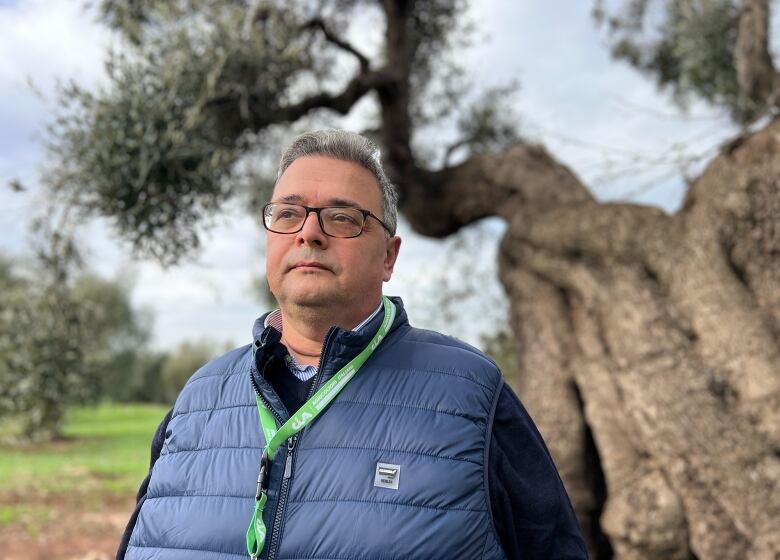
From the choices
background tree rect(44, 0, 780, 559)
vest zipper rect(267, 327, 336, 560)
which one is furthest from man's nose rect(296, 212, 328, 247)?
background tree rect(44, 0, 780, 559)

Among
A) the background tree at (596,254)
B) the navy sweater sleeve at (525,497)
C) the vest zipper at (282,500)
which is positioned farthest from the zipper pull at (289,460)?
the background tree at (596,254)

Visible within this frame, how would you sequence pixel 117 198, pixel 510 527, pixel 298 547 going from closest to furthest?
pixel 298 547 < pixel 510 527 < pixel 117 198

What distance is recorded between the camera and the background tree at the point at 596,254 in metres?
6.74

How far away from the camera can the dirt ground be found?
1151 cm

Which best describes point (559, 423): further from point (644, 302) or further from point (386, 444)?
point (386, 444)

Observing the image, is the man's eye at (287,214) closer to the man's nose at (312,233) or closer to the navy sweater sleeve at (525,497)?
the man's nose at (312,233)

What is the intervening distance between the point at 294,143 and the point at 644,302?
549 cm

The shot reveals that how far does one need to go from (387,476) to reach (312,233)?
0.83 meters

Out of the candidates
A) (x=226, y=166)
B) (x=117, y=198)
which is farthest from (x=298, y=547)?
(x=226, y=166)

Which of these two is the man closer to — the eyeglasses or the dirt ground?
the eyeglasses

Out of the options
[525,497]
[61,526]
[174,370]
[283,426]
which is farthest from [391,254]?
[174,370]

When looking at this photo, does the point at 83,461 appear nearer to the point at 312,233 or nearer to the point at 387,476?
the point at 312,233

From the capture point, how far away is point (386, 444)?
2430mm

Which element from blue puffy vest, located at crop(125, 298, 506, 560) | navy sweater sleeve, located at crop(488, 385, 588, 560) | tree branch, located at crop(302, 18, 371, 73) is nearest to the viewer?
blue puffy vest, located at crop(125, 298, 506, 560)
